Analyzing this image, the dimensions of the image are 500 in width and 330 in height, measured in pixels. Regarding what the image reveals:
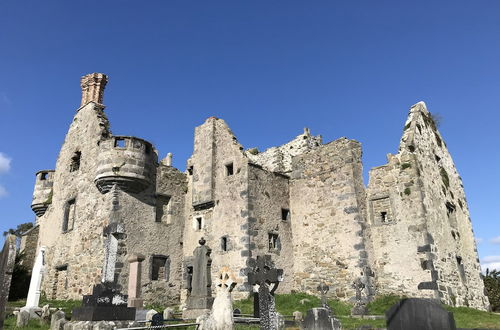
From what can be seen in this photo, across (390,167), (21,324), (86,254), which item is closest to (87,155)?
(86,254)

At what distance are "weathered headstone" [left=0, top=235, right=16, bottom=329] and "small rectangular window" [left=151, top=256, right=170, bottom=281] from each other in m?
12.2

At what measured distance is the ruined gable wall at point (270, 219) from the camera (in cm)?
1859

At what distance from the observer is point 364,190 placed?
18828 millimetres

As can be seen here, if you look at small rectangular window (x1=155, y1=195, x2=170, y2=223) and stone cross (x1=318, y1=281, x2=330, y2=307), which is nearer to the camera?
stone cross (x1=318, y1=281, x2=330, y2=307)

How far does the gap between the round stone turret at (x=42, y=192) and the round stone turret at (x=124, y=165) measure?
6.63 meters

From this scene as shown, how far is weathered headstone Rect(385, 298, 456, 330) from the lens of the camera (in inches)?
171

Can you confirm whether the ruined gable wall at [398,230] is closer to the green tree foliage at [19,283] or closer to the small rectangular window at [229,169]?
the small rectangular window at [229,169]

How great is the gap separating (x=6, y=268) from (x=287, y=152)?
1811 centimetres

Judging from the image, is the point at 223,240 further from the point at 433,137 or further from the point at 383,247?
the point at 433,137

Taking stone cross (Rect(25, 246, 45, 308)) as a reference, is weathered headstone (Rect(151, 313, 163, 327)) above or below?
below

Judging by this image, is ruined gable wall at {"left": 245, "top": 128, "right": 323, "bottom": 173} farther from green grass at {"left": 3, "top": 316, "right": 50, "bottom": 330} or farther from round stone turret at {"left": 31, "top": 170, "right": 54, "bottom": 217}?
green grass at {"left": 3, "top": 316, "right": 50, "bottom": 330}

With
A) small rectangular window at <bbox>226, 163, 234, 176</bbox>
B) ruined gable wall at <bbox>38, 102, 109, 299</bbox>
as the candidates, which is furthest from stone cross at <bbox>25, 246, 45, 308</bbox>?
small rectangular window at <bbox>226, 163, 234, 176</bbox>

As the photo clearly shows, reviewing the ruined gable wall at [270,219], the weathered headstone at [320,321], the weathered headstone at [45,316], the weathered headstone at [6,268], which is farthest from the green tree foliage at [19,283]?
the weathered headstone at [320,321]

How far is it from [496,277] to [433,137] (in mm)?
11106
